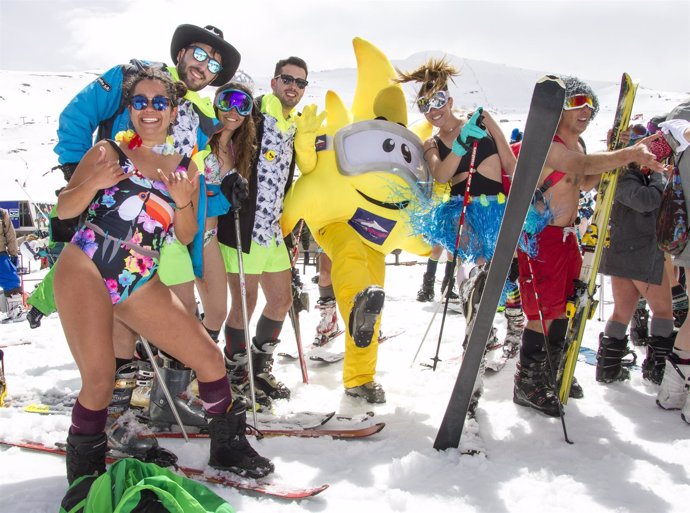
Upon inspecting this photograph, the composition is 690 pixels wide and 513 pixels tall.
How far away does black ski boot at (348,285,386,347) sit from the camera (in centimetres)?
327

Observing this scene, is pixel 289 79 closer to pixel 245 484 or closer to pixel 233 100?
pixel 233 100

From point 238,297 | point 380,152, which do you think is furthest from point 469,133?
point 238,297

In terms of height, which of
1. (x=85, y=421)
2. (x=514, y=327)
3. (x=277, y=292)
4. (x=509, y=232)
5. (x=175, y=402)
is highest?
(x=509, y=232)

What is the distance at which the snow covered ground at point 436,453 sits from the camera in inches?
94.0

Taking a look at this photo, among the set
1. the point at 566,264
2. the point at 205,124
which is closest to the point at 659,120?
the point at 566,264

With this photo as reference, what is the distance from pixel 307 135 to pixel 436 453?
217 cm

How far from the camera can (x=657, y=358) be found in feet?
13.3

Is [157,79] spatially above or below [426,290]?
above

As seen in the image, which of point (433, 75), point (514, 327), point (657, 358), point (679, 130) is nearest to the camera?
point (679, 130)

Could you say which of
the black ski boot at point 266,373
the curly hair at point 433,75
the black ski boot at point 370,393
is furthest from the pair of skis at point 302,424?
the curly hair at point 433,75

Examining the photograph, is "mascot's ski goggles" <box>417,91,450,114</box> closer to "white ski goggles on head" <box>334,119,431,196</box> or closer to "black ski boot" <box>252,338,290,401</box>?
"white ski goggles on head" <box>334,119,431,196</box>

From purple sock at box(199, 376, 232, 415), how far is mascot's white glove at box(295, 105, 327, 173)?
180cm

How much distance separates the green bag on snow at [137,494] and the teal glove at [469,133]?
2.32 meters

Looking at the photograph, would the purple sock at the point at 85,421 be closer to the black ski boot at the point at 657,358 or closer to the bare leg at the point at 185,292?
the bare leg at the point at 185,292
